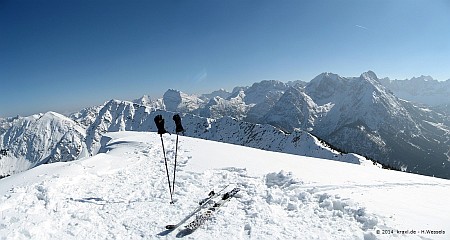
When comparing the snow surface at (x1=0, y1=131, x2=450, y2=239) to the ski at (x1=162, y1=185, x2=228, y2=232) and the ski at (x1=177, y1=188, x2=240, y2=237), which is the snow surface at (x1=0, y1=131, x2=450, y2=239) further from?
the ski at (x1=162, y1=185, x2=228, y2=232)

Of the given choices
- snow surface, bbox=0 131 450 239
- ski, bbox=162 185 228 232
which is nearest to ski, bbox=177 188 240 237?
snow surface, bbox=0 131 450 239

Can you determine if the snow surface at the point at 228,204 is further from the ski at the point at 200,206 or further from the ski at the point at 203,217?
the ski at the point at 200,206

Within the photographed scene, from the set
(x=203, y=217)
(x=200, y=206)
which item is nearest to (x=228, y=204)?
(x=200, y=206)

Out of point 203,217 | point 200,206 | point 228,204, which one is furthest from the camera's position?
point 228,204

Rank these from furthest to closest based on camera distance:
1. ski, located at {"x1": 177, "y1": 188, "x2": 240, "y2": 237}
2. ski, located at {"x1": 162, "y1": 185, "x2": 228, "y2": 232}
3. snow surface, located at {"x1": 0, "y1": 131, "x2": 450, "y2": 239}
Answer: ski, located at {"x1": 162, "y1": 185, "x2": 228, "y2": 232}
ski, located at {"x1": 177, "y1": 188, "x2": 240, "y2": 237}
snow surface, located at {"x1": 0, "y1": 131, "x2": 450, "y2": 239}

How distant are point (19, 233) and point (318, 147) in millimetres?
194384

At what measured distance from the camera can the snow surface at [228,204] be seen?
38.5 feet

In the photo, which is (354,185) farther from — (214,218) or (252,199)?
(214,218)

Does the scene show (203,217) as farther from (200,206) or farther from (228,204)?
(228,204)

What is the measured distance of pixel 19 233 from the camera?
1179 cm

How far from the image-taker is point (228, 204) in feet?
49.4

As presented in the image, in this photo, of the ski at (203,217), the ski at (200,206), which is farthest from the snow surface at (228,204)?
the ski at (200,206)

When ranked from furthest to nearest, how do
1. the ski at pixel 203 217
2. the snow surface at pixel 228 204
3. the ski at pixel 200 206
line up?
the ski at pixel 200 206 < the ski at pixel 203 217 < the snow surface at pixel 228 204

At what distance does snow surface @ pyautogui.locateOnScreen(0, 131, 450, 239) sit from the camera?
1175cm
